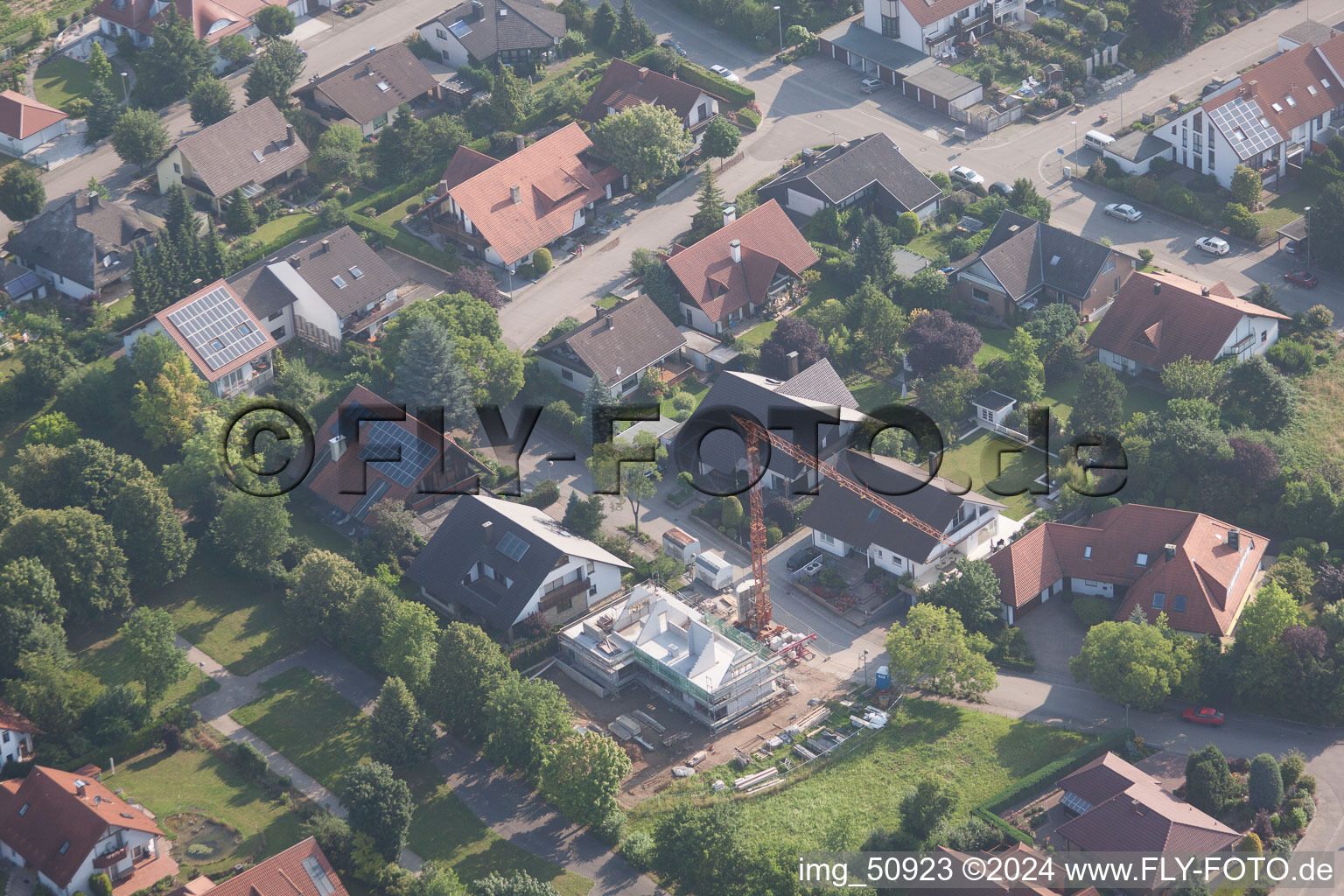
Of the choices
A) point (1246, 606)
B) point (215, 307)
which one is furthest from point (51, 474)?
point (1246, 606)

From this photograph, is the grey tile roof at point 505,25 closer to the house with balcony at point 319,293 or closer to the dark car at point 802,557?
the house with balcony at point 319,293

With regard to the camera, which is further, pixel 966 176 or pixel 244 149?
pixel 966 176

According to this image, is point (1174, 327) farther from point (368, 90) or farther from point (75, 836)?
point (75, 836)

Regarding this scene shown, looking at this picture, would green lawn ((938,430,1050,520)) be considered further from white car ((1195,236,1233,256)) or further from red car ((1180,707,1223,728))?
white car ((1195,236,1233,256))

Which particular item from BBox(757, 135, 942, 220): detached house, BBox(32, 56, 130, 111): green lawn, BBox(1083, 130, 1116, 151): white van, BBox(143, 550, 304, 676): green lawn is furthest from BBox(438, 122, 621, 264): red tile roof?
BBox(1083, 130, 1116, 151): white van

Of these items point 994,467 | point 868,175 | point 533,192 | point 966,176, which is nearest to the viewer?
point 994,467

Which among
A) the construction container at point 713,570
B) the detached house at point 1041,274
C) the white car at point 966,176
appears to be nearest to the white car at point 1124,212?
the detached house at point 1041,274

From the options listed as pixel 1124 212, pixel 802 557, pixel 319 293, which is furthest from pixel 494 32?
pixel 802 557
